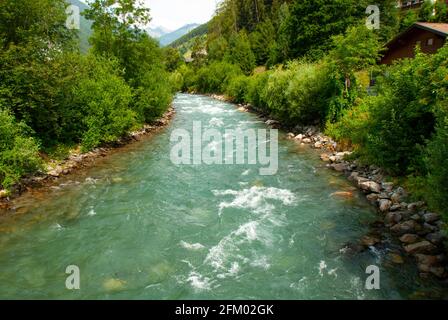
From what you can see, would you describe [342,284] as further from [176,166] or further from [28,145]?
[28,145]

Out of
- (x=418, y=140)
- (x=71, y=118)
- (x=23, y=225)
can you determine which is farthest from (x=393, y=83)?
(x=71, y=118)

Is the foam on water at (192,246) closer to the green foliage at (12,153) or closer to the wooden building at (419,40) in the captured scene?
the green foliage at (12,153)

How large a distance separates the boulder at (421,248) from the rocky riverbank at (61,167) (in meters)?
16.9

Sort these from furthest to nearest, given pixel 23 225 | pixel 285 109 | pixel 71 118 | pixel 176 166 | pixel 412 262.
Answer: pixel 285 109, pixel 71 118, pixel 176 166, pixel 23 225, pixel 412 262

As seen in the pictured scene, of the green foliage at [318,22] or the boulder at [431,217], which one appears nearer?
the boulder at [431,217]

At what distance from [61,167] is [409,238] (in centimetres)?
1899

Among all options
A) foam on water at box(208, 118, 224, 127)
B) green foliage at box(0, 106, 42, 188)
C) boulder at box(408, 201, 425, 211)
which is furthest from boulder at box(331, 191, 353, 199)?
foam on water at box(208, 118, 224, 127)

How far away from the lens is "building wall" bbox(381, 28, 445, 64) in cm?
2991

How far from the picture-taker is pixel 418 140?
51.2 feet

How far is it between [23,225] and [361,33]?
2479 cm

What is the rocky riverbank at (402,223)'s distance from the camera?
1056 cm

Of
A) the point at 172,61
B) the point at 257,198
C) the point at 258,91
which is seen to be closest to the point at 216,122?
the point at 258,91

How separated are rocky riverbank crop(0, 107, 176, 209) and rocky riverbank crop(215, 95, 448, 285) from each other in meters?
16.0

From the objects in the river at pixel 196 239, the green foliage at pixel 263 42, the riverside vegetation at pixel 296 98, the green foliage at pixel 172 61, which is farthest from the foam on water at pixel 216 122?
the green foliage at pixel 172 61
